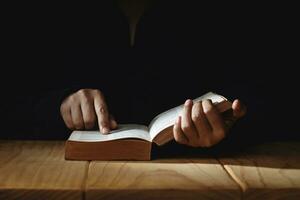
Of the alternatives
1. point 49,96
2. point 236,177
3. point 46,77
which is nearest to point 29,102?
point 49,96

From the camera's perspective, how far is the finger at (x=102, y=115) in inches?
46.9

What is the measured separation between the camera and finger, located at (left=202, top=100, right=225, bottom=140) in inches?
42.6

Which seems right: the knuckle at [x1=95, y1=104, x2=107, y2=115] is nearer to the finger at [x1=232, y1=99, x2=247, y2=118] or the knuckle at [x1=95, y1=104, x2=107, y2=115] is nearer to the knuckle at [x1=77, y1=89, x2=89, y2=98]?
the knuckle at [x1=77, y1=89, x2=89, y2=98]

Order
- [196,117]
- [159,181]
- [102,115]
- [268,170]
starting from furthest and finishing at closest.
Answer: [102,115] → [196,117] → [268,170] → [159,181]

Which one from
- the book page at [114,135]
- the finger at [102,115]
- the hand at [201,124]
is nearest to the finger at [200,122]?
the hand at [201,124]

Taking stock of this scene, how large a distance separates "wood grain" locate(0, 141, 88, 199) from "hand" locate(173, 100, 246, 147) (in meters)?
0.23

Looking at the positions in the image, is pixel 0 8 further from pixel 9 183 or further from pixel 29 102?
pixel 9 183

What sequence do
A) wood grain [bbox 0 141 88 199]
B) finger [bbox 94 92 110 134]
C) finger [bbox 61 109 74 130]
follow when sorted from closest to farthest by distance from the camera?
1. wood grain [bbox 0 141 88 199]
2. finger [bbox 94 92 110 134]
3. finger [bbox 61 109 74 130]

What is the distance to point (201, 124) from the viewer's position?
1.09 m

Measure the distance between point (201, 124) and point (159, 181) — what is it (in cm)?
27

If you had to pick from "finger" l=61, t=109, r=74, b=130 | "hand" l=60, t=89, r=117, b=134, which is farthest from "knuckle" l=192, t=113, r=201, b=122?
"finger" l=61, t=109, r=74, b=130

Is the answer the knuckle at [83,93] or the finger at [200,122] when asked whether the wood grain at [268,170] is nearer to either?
the finger at [200,122]

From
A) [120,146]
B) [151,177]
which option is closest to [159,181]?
[151,177]

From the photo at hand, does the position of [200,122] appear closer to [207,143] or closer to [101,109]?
[207,143]
